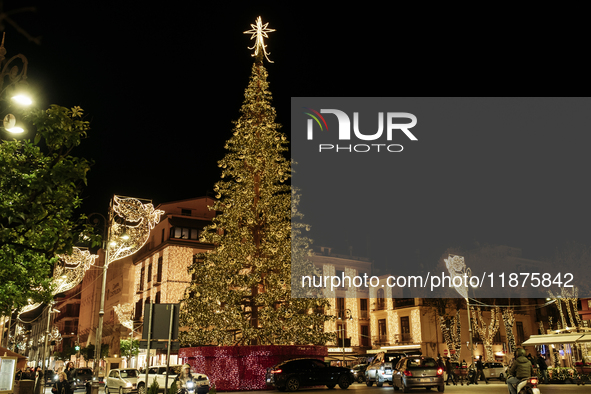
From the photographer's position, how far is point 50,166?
431 inches

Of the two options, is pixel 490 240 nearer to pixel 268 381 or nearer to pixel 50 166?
pixel 268 381

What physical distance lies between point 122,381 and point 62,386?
9.96 meters

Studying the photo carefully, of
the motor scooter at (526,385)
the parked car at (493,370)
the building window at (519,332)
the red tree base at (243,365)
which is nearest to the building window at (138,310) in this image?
the red tree base at (243,365)

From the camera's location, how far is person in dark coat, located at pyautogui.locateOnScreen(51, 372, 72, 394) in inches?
739

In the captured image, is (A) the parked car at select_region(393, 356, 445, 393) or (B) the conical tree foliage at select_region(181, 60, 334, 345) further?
(B) the conical tree foliage at select_region(181, 60, 334, 345)

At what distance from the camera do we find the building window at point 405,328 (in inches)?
2392

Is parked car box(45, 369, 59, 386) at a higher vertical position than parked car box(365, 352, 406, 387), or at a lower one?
lower

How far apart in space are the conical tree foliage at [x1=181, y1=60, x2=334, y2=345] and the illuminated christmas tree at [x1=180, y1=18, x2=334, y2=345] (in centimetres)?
5

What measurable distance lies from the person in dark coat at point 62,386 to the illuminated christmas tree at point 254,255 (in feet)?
22.5

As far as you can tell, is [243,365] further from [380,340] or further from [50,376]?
[380,340]

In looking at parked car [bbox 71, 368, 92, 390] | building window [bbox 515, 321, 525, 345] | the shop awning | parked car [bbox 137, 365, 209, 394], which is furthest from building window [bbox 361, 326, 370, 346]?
parked car [bbox 137, 365, 209, 394]

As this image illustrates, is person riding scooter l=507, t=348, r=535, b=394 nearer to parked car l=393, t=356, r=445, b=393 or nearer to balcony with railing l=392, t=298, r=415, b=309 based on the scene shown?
parked car l=393, t=356, r=445, b=393

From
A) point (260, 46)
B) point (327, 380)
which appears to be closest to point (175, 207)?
point (260, 46)

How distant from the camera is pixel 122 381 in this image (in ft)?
94.0
